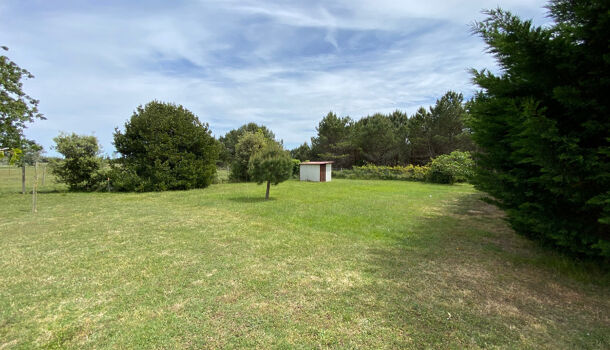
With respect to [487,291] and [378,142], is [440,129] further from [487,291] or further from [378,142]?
[487,291]

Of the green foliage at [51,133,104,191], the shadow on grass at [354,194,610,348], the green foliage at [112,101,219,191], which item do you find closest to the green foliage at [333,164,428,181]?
the green foliage at [112,101,219,191]

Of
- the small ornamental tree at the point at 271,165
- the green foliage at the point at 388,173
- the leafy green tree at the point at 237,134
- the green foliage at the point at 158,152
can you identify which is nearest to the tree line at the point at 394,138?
the green foliage at the point at 388,173

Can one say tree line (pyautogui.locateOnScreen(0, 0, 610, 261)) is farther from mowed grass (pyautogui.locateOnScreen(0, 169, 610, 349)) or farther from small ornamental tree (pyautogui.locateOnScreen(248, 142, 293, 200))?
small ornamental tree (pyautogui.locateOnScreen(248, 142, 293, 200))

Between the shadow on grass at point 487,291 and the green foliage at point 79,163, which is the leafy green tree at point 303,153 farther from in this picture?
the shadow on grass at point 487,291

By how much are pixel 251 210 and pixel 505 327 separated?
703cm

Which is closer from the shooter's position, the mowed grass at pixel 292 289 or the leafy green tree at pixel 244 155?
the mowed grass at pixel 292 289

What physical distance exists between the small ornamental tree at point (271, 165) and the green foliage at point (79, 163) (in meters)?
10.1

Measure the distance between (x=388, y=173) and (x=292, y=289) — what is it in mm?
22079

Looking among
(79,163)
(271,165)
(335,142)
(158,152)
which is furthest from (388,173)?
(79,163)

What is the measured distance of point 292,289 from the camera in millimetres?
3109

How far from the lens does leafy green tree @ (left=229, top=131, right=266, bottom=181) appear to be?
21812mm

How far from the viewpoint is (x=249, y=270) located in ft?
12.1

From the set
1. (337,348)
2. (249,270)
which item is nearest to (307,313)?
(337,348)

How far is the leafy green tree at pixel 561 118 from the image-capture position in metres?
2.68
